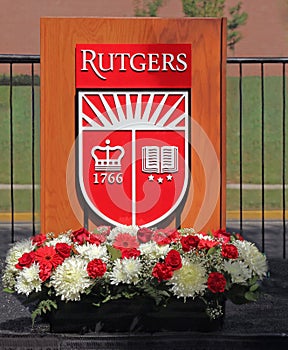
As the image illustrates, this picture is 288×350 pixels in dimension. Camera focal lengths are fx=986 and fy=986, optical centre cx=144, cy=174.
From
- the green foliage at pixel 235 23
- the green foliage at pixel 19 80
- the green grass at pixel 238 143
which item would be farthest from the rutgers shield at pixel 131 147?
the green foliage at pixel 235 23

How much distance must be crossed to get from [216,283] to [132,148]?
1135mm

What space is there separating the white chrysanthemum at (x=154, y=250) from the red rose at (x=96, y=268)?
0.27 m

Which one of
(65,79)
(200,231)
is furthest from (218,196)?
(65,79)

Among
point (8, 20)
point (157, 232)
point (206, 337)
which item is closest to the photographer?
point (206, 337)

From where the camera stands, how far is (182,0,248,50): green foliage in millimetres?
32156

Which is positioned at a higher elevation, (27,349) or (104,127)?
(104,127)

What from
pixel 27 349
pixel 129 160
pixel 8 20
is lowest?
pixel 27 349

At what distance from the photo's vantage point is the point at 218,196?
6164mm

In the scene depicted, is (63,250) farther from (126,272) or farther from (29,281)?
(126,272)

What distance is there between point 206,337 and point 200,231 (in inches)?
36.5

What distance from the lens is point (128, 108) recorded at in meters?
6.02

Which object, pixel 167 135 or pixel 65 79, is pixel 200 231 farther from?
pixel 65 79

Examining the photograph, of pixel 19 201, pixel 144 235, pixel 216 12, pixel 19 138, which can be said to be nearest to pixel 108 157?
pixel 144 235

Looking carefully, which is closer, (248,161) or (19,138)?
(248,161)
